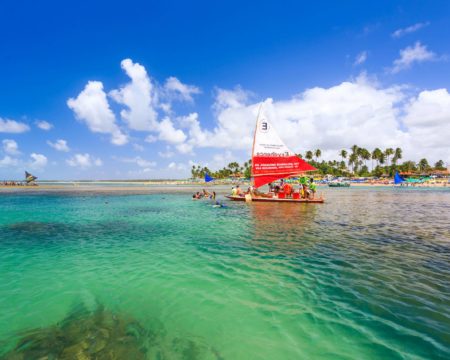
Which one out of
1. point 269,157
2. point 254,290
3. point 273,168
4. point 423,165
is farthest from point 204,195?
point 423,165

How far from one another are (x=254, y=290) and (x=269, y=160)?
30.1 m

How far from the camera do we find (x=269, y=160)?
3722cm

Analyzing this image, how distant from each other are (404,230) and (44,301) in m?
20.2

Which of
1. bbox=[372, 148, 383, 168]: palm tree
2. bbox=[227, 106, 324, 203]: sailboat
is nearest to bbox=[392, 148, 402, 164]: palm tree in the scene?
bbox=[372, 148, 383, 168]: palm tree

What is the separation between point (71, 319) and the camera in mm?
6734

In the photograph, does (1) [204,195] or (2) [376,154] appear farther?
(2) [376,154]

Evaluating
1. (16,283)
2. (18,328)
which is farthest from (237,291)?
(16,283)

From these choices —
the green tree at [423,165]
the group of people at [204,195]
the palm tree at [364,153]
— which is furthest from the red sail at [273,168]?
the green tree at [423,165]

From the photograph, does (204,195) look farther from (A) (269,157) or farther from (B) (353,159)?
(B) (353,159)

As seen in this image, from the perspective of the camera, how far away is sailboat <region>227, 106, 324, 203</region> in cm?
3628

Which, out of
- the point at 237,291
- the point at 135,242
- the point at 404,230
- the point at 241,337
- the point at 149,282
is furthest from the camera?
the point at 404,230

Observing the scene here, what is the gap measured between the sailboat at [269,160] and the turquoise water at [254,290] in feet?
71.0

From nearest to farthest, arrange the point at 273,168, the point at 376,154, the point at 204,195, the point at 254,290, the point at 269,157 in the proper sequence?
the point at 254,290 < the point at 269,157 < the point at 273,168 < the point at 204,195 < the point at 376,154

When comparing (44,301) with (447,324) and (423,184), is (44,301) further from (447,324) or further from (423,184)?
(423,184)
